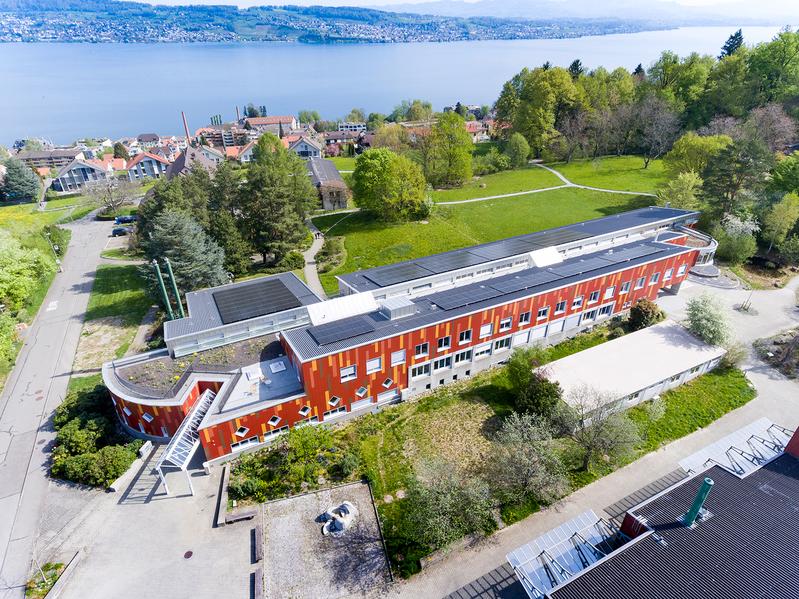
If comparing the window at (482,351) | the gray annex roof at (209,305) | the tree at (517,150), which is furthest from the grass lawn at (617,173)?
the gray annex roof at (209,305)

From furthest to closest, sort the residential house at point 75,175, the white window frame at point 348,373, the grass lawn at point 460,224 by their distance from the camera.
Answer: the residential house at point 75,175
the grass lawn at point 460,224
the white window frame at point 348,373

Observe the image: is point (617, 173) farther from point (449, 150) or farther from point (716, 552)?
point (716, 552)

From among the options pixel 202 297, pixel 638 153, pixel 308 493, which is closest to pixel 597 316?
pixel 308 493

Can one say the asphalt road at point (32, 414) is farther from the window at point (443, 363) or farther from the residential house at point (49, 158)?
the residential house at point (49, 158)

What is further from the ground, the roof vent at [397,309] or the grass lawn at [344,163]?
the roof vent at [397,309]

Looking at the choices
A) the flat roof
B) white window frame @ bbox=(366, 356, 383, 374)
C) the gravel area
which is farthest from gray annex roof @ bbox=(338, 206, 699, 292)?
the gravel area

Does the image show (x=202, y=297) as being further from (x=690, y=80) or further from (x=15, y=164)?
(x=690, y=80)

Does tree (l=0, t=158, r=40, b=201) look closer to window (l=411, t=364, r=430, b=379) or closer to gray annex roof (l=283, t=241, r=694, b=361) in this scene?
gray annex roof (l=283, t=241, r=694, b=361)
